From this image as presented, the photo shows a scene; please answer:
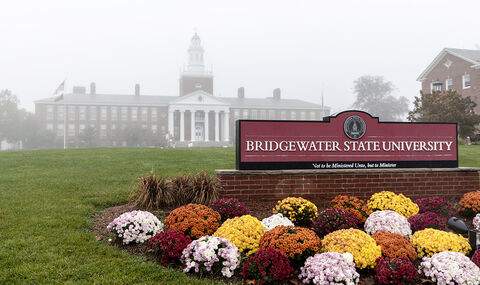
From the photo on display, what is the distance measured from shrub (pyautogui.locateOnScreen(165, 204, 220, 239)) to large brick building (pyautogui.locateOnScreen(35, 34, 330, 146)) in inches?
3095

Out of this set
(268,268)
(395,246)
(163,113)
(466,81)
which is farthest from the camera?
(163,113)

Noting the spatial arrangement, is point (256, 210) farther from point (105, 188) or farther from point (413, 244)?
point (105, 188)

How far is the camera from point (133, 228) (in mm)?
6617

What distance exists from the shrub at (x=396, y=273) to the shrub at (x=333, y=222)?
163 cm

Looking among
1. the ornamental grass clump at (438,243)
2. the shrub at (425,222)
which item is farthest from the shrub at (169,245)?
the shrub at (425,222)

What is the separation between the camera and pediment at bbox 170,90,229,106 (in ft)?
290

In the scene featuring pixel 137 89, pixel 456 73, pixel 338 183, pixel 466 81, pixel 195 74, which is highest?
pixel 195 74

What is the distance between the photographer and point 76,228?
291 inches

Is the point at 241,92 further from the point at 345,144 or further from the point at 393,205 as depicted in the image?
the point at 393,205

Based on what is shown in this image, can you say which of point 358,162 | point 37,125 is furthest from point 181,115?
point 358,162

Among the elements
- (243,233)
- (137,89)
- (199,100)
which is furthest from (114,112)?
(243,233)

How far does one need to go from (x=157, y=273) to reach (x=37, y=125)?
76.7 metres

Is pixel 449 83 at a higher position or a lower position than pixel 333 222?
higher

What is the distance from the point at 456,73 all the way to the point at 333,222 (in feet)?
152
